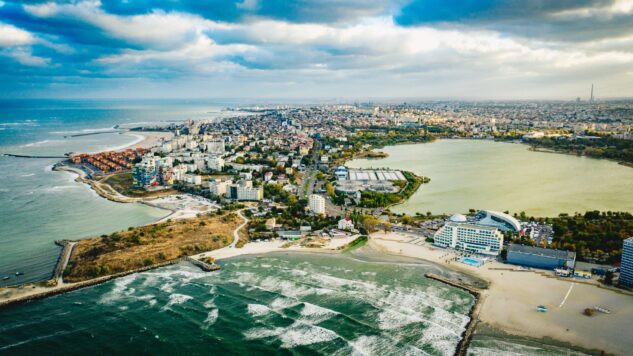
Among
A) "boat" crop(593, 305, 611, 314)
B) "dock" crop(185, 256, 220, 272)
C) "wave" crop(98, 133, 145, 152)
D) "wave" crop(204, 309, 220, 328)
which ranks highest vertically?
"wave" crop(98, 133, 145, 152)

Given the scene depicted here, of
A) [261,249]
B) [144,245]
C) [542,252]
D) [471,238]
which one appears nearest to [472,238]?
[471,238]

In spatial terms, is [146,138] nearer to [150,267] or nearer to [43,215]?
[43,215]

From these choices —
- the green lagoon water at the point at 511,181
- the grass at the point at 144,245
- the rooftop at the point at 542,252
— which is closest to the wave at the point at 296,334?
the grass at the point at 144,245

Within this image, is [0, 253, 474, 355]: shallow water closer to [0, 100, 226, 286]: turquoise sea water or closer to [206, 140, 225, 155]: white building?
[0, 100, 226, 286]: turquoise sea water

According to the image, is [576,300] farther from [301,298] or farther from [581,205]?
[581,205]

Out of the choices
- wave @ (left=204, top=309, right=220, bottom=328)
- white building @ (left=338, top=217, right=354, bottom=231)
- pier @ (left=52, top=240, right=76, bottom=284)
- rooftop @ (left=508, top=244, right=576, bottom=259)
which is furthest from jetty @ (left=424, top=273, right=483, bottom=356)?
pier @ (left=52, top=240, right=76, bottom=284)
